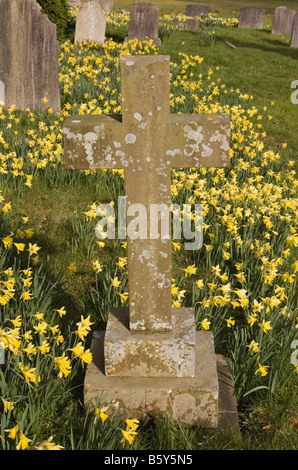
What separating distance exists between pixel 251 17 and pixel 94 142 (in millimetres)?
21507

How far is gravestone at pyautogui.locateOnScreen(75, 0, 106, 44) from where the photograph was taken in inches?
514

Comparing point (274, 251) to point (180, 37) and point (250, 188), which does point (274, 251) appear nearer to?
point (250, 188)

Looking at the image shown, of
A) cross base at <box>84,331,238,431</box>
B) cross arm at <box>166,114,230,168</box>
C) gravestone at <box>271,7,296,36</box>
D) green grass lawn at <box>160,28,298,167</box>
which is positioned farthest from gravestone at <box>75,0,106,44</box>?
cross base at <box>84,331,238,431</box>

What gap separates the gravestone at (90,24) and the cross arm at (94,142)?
35.5ft

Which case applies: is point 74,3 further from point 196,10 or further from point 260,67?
point 260,67

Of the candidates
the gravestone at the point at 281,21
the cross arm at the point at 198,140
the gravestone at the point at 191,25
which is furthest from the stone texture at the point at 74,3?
A: the cross arm at the point at 198,140

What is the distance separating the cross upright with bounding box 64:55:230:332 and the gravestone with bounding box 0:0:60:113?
17.4ft

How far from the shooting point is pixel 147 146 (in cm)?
291

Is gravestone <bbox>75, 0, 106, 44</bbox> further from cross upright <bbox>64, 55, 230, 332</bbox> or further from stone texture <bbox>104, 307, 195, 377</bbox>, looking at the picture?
stone texture <bbox>104, 307, 195, 377</bbox>

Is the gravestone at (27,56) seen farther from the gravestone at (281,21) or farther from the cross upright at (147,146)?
the gravestone at (281,21)

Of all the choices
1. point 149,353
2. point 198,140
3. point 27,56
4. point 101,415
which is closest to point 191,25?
point 27,56

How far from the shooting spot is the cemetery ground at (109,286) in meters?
2.93

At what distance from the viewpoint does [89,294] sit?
4254 millimetres

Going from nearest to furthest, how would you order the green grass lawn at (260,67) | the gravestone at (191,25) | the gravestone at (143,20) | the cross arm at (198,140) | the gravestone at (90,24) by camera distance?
the cross arm at (198,140) < the green grass lawn at (260,67) < the gravestone at (90,24) < the gravestone at (143,20) < the gravestone at (191,25)
